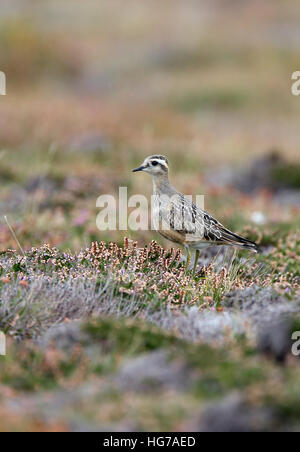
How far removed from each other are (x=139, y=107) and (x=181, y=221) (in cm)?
1735

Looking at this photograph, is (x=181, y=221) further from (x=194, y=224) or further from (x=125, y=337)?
(x=125, y=337)

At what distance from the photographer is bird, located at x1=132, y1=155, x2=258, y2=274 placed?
26.2 ft

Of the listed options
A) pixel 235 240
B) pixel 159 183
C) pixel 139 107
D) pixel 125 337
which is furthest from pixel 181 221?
pixel 139 107

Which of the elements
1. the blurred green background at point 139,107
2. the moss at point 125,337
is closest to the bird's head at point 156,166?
the blurred green background at point 139,107

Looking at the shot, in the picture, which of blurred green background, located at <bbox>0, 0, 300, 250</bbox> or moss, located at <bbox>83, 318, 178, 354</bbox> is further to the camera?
blurred green background, located at <bbox>0, 0, 300, 250</bbox>

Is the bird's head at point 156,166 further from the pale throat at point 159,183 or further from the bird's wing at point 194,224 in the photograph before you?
the bird's wing at point 194,224

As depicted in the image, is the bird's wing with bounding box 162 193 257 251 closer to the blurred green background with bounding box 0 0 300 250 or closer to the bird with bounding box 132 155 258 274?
the bird with bounding box 132 155 258 274

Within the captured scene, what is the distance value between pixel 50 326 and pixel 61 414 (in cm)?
151

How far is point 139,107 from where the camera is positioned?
24.8m

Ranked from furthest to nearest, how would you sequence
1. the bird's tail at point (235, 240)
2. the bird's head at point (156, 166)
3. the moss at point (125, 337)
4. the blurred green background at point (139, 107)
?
the blurred green background at point (139, 107), the bird's head at point (156, 166), the bird's tail at point (235, 240), the moss at point (125, 337)

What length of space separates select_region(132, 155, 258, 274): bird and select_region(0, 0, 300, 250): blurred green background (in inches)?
83.3

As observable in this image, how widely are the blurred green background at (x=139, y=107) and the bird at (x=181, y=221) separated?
2116 millimetres

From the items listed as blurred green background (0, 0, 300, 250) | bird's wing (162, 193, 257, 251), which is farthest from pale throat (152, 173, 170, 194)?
blurred green background (0, 0, 300, 250)

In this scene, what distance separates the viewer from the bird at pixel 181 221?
7996mm
